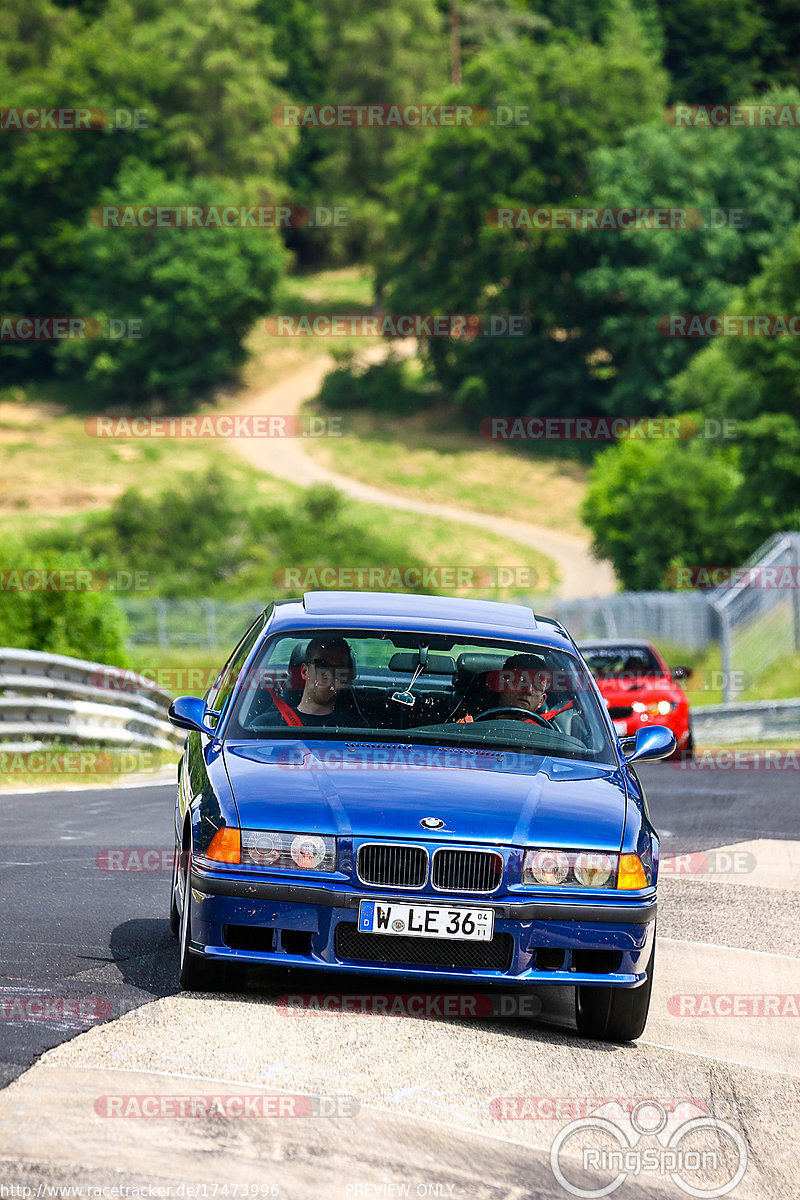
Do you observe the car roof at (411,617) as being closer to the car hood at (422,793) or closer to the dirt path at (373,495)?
the car hood at (422,793)

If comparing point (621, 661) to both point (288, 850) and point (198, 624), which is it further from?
point (198, 624)

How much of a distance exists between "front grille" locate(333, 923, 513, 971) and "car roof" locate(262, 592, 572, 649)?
1792 mm

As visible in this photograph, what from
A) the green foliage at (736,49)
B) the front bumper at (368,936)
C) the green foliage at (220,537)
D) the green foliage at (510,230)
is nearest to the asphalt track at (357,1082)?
the front bumper at (368,936)

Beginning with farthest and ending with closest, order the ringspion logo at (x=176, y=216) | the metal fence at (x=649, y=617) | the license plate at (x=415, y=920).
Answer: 1. the ringspion logo at (x=176, y=216)
2. the metal fence at (x=649, y=617)
3. the license plate at (x=415, y=920)

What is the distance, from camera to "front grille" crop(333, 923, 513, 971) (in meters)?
6.25

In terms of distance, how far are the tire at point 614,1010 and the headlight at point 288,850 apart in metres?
1.18

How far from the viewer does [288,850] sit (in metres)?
6.25

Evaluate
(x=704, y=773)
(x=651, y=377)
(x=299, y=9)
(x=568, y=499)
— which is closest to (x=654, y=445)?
(x=568, y=499)

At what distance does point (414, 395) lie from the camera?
300ft

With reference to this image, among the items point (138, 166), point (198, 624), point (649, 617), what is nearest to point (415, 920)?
point (198, 624)

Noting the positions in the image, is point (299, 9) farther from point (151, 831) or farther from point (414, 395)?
point (151, 831)

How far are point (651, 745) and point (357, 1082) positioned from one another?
260 centimetres

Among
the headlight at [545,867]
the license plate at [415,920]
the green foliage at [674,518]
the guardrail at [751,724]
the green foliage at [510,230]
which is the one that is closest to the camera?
the license plate at [415,920]

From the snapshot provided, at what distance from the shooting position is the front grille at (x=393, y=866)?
623cm
